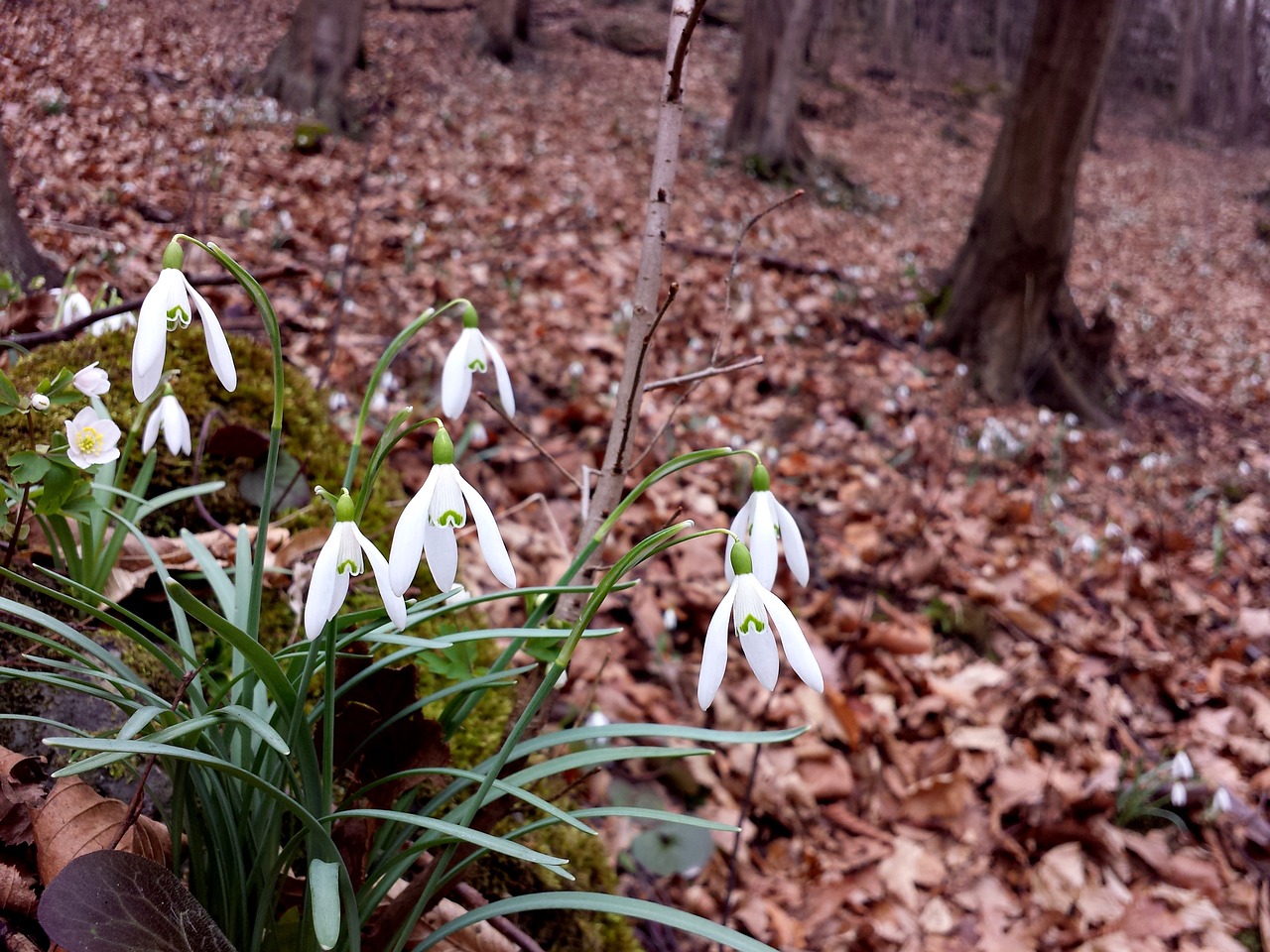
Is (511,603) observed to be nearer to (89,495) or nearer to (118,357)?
(118,357)

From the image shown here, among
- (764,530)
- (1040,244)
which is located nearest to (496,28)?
(1040,244)

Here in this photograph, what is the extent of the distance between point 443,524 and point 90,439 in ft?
2.05

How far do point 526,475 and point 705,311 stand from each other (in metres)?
2.48

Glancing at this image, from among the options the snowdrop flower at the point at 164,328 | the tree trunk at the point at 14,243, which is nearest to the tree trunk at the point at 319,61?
the tree trunk at the point at 14,243

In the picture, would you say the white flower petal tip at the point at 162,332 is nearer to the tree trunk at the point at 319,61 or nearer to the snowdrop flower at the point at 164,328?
the snowdrop flower at the point at 164,328

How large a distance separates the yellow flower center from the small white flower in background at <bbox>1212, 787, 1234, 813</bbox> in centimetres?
305

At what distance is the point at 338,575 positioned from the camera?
851 millimetres

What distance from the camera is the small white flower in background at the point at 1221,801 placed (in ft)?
8.24

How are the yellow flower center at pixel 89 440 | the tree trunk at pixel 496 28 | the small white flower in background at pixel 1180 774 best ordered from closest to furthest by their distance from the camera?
the yellow flower center at pixel 89 440, the small white flower in background at pixel 1180 774, the tree trunk at pixel 496 28

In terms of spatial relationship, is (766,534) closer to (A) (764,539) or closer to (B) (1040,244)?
(A) (764,539)

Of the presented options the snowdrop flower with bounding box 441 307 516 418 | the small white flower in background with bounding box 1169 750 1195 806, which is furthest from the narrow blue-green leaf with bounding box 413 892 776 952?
the small white flower in background with bounding box 1169 750 1195 806

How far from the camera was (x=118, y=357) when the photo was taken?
6.53 ft

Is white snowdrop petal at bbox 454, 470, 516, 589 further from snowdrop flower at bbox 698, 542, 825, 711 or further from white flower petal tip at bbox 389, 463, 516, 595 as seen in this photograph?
snowdrop flower at bbox 698, 542, 825, 711

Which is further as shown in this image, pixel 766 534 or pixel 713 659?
pixel 766 534
